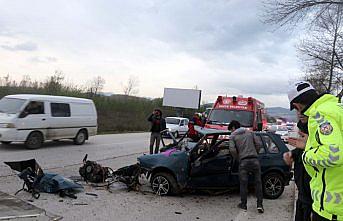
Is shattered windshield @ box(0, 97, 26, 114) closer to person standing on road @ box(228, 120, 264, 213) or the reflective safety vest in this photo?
person standing on road @ box(228, 120, 264, 213)

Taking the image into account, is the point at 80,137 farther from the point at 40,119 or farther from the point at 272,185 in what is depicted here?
the point at 272,185

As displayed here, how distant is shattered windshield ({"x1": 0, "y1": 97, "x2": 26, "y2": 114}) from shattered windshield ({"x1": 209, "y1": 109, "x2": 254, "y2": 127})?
7436mm

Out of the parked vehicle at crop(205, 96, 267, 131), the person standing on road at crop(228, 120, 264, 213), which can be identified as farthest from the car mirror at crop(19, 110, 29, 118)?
the person standing on road at crop(228, 120, 264, 213)

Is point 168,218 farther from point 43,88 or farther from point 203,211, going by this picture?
point 43,88

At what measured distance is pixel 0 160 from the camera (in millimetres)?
10570

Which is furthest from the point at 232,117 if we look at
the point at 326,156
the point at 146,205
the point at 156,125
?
the point at 326,156

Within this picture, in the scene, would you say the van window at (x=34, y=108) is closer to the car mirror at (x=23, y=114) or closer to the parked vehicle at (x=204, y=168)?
the car mirror at (x=23, y=114)

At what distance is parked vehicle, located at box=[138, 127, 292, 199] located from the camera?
24.8 feet

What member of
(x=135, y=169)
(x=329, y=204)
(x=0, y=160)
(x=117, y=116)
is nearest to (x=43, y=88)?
(x=117, y=116)

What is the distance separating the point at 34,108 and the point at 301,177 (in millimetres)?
12243

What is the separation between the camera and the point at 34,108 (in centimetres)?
1364

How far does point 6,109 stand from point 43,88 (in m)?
21.6

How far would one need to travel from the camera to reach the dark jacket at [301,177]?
313 cm

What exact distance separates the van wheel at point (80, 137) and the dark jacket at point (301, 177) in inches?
542
